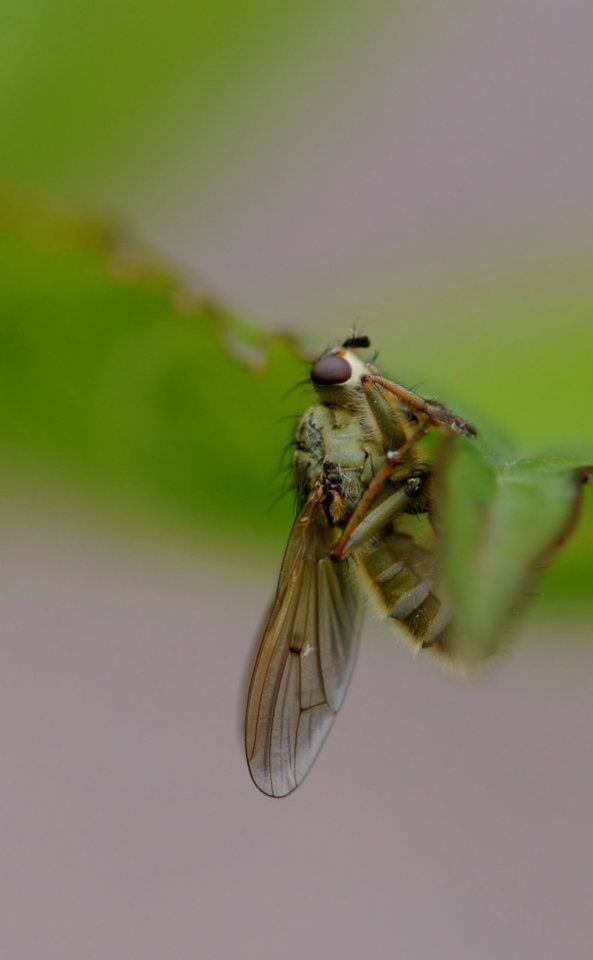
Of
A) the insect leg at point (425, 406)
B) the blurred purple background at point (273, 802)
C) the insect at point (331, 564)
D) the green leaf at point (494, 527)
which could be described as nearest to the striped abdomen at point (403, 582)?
the insect at point (331, 564)

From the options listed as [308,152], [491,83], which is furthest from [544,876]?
[491,83]

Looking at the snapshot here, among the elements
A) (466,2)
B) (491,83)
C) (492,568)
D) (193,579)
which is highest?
(491,83)

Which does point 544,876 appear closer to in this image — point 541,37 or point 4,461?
point 541,37

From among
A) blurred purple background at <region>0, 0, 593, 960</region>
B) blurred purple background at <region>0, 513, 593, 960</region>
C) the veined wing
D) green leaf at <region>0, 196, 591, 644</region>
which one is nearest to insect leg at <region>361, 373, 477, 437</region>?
green leaf at <region>0, 196, 591, 644</region>

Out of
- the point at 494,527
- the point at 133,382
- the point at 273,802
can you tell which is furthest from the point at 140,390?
the point at 273,802

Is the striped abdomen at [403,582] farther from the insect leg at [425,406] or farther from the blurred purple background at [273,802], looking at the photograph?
the blurred purple background at [273,802]
